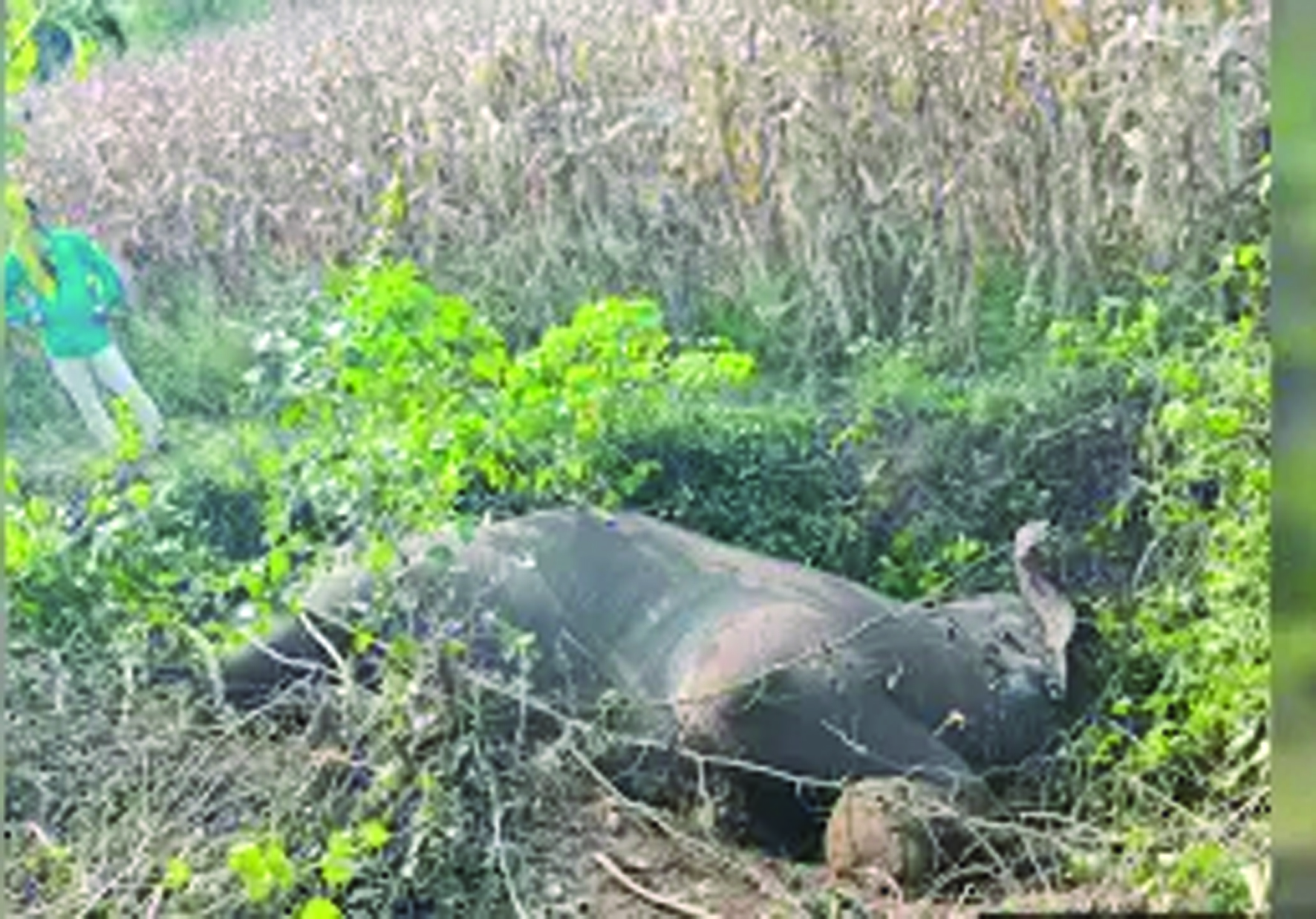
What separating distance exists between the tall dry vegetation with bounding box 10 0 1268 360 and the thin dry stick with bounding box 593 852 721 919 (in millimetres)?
658

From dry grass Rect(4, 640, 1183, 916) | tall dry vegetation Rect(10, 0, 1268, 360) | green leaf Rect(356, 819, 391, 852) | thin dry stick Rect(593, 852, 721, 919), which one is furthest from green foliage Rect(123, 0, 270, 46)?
thin dry stick Rect(593, 852, 721, 919)

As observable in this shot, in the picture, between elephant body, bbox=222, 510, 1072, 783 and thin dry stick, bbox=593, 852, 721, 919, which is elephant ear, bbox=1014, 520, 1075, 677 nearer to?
elephant body, bbox=222, 510, 1072, 783

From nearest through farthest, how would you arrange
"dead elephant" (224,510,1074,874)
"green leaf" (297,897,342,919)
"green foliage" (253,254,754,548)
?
"green leaf" (297,897,342,919), "dead elephant" (224,510,1074,874), "green foliage" (253,254,754,548)

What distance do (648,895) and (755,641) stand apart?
0.32 metres

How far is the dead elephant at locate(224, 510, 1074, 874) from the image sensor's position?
297cm

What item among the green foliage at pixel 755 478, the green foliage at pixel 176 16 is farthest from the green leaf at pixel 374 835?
the green foliage at pixel 176 16

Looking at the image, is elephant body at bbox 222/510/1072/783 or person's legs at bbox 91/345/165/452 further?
person's legs at bbox 91/345/165/452

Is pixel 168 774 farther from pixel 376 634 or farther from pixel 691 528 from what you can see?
pixel 691 528

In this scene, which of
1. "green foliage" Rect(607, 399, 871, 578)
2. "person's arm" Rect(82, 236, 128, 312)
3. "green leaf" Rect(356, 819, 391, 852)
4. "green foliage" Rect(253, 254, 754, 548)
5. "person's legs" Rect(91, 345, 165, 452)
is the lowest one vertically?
"green leaf" Rect(356, 819, 391, 852)

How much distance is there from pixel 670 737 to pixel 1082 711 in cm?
48

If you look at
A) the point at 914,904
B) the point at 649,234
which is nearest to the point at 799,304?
the point at 649,234

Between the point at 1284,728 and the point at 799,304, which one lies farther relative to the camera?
the point at 799,304

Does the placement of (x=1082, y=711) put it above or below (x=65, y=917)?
below

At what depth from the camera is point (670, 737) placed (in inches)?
119
